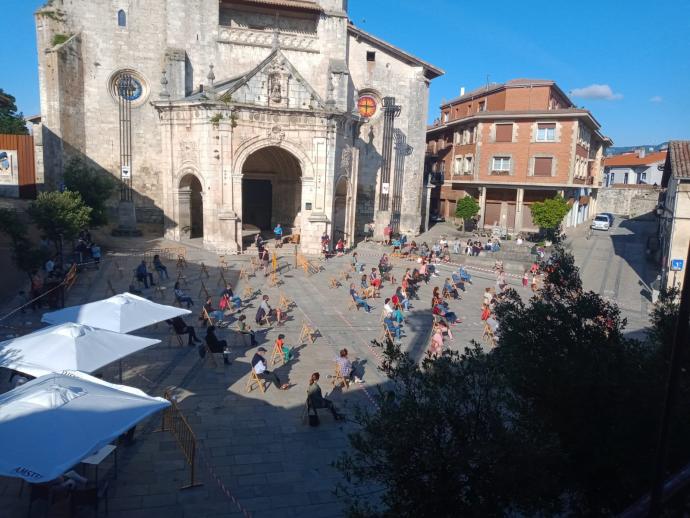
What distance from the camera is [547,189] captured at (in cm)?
3984

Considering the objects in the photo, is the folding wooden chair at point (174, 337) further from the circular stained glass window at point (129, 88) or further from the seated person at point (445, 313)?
the circular stained glass window at point (129, 88)


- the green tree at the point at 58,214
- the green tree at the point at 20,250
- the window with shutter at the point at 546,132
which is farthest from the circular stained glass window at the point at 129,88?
the window with shutter at the point at 546,132

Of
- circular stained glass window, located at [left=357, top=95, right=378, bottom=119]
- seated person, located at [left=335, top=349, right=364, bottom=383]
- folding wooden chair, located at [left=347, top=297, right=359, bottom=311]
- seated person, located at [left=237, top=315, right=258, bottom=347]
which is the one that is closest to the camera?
seated person, located at [left=335, top=349, right=364, bottom=383]

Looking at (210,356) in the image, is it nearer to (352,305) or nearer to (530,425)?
(352,305)

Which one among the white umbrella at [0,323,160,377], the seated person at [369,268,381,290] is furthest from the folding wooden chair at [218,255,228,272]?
the white umbrella at [0,323,160,377]

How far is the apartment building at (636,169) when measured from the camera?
70.4 m

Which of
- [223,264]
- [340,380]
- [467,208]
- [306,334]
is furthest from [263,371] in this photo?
[467,208]

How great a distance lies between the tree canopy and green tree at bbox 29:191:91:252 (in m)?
18.2

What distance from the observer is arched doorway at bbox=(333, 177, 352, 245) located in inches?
1214

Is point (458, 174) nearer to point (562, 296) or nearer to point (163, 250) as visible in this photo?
point (163, 250)

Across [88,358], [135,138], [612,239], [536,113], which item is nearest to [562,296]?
[88,358]

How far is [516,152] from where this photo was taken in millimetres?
39781

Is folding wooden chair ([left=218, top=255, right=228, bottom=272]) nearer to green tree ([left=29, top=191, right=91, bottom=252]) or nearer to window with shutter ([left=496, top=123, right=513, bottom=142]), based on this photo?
green tree ([left=29, top=191, right=91, bottom=252])

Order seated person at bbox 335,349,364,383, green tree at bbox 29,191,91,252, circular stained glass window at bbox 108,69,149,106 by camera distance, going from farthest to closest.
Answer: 1. circular stained glass window at bbox 108,69,149,106
2. green tree at bbox 29,191,91,252
3. seated person at bbox 335,349,364,383
